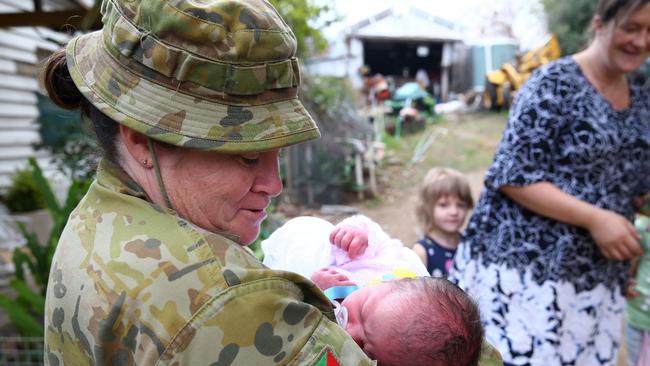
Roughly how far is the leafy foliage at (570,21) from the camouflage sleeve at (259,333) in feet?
68.4

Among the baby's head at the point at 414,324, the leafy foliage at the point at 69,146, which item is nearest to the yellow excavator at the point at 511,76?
the leafy foliage at the point at 69,146

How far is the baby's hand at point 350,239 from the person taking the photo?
57.9 inches

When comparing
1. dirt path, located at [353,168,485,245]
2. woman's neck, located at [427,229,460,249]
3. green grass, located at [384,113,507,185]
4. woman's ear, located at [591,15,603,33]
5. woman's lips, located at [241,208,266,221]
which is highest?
woman's ear, located at [591,15,603,33]

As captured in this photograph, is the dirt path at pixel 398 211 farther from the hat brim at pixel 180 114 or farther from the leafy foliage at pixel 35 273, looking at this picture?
the hat brim at pixel 180 114

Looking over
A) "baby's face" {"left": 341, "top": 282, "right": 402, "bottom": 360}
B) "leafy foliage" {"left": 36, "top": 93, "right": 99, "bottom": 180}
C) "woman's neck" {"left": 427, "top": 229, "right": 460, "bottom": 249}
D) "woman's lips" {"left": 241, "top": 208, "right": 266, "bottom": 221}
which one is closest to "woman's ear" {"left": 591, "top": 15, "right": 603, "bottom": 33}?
"woman's neck" {"left": 427, "top": 229, "right": 460, "bottom": 249}

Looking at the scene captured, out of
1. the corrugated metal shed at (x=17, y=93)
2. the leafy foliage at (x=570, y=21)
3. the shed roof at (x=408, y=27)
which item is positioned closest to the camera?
the corrugated metal shed at (x=17, y=93)

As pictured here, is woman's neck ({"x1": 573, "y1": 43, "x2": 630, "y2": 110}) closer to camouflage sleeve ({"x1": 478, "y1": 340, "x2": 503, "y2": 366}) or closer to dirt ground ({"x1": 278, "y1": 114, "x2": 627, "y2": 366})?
camouflage sleeve ({"x1": 478, "y1": 340, "x2": 503, "y2": 366})

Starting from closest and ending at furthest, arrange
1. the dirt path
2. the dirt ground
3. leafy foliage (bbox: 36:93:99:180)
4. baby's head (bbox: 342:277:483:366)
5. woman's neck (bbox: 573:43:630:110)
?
baby's head (bbox: 342:277:483:366)
woman's neck (bbox: 573:43:630:110)
leafy foliage (bbox: 36:93:99:180)
the dirt path
the dirt ground

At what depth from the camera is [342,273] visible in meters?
1.42

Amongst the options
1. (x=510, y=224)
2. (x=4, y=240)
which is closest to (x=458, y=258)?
(x=510, y=224)

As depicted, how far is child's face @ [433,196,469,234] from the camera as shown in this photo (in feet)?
11.2

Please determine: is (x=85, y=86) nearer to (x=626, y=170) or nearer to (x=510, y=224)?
(x=510, y=224)

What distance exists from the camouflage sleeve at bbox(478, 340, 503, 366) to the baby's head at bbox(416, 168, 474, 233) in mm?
2022

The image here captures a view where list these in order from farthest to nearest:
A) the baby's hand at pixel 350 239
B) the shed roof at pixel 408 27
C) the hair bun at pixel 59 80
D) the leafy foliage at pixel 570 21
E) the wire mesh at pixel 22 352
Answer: the shed roof at pixel 408 27 < the leafy foliage at pixel 570 21 < the wire mesh at pixel 22 352 < the baby's hand at pixel 350 239 < the hair bun at pixel 59 80
